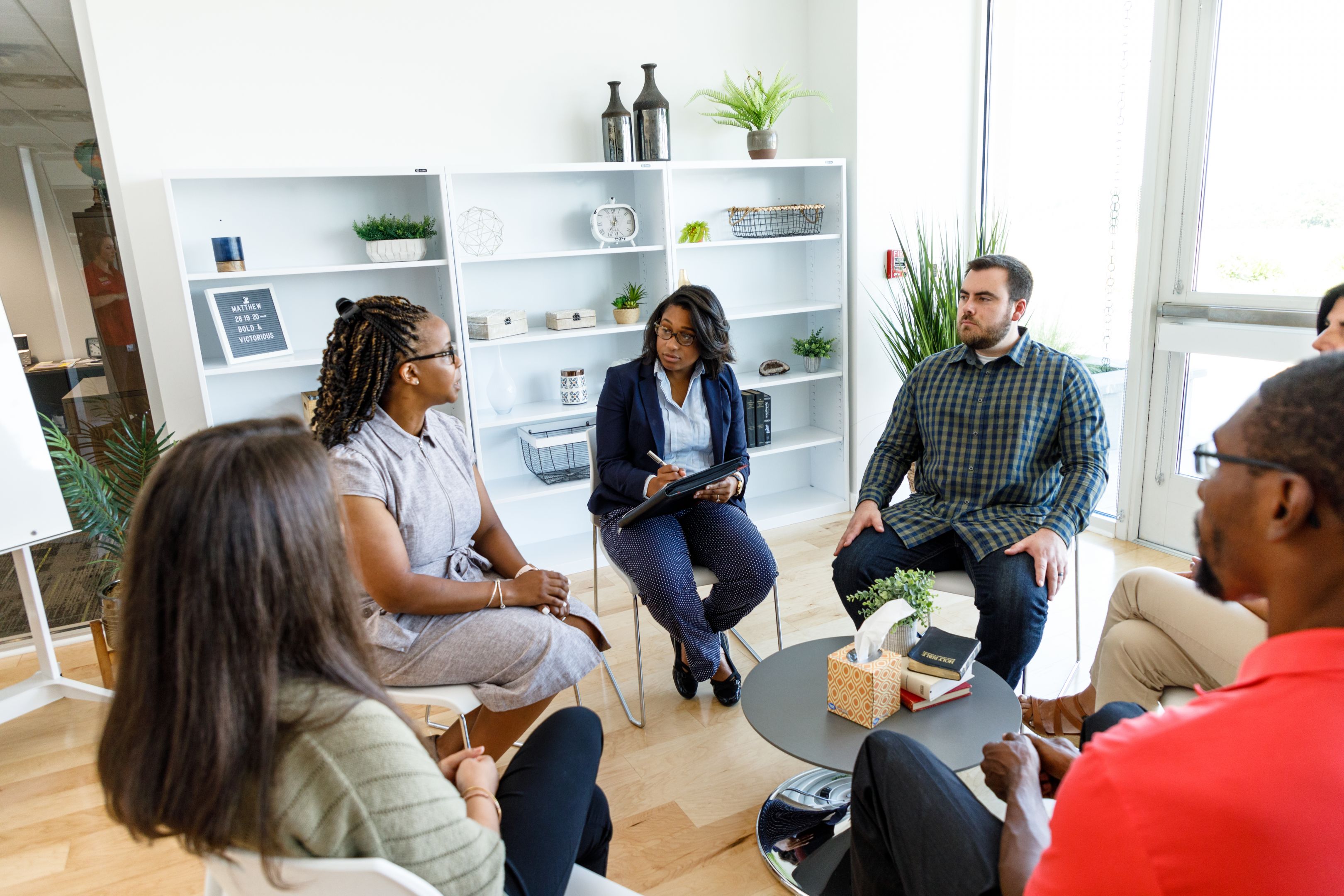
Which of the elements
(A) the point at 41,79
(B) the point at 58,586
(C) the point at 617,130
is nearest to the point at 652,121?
(C) the point at 617,130

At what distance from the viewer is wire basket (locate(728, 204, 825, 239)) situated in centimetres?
369

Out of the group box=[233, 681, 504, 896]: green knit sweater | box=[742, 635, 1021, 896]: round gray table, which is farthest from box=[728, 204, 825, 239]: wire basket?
box=[233, 681, 504, 896]: green knit sweater

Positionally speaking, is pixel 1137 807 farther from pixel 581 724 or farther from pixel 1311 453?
pixel 581 724

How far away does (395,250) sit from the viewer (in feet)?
10.1

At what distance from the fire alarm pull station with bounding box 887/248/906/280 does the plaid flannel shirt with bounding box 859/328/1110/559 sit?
4.97 feet

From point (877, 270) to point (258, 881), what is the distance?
11.8 ft

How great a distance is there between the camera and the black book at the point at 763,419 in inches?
149

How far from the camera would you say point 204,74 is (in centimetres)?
291

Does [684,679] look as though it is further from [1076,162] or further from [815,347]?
[1076,162]

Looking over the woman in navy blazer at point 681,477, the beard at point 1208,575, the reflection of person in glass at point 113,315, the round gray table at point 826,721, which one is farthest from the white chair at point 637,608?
the reflection of person in glass at point 113,315

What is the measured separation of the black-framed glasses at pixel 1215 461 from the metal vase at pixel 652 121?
9.39 ft

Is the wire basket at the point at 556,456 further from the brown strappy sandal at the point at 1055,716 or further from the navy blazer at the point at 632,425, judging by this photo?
the brown strappy sandal at the point at 1055,716

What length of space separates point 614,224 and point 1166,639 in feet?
8.33

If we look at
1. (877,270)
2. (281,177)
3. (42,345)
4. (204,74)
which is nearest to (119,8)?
(204,74)
